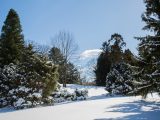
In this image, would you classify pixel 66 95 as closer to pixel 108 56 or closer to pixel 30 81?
pixel 30 81

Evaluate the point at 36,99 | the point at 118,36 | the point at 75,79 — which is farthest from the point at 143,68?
the point at 75,79

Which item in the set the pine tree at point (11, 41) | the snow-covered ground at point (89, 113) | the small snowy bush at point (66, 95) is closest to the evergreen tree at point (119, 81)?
the small snowy bush at point (66, 95)

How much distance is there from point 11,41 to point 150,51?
23.4m

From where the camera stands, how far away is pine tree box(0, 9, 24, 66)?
34.5 m

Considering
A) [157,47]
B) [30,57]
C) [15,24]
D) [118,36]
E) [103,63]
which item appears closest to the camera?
[157,47]

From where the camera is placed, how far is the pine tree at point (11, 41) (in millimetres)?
34531

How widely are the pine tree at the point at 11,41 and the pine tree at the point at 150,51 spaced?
21.7 meters

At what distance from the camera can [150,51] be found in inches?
579

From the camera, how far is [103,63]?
5528 centimetres

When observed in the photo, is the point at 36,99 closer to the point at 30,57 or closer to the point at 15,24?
the point at 30,57

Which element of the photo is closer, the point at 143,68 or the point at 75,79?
the point at 143,68

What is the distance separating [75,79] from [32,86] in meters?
41.5

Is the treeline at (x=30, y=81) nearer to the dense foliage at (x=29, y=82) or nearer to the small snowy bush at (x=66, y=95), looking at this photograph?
the dense foliage at (x=29, y=82)

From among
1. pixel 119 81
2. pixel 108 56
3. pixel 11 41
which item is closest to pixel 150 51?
pixel 119 81
